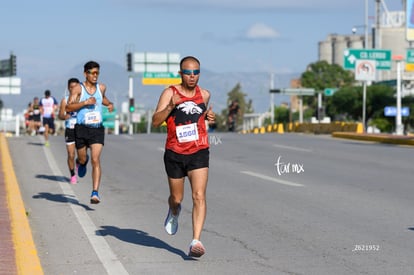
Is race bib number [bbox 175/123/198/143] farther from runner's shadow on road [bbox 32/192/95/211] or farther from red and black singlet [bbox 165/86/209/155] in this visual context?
runner's shadow on road [bbox 32/192/95/211]

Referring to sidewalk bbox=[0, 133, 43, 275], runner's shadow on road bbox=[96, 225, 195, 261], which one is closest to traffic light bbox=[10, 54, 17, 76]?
sidewalk bbox=[0, 133, 43, 275]

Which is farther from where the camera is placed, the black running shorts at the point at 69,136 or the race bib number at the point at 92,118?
the black running shorts at the point at 69,136

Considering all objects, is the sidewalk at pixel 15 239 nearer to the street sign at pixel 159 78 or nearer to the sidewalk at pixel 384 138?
the sidewalk at pixel 384 138

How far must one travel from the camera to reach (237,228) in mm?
11031

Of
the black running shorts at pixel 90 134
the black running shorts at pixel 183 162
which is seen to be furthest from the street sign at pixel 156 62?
the black running shorts at pixel 183 162

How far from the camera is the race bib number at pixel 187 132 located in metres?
8.78

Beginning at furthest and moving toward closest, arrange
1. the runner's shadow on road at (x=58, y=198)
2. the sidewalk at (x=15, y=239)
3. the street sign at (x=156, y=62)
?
the street sign at (x=156, y=62)
the runner's shadow on road at (x=58, y=198)
the sidewalk at (x=15, y=239)

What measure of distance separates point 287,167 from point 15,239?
1174 centimetres

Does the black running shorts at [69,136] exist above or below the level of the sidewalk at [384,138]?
above

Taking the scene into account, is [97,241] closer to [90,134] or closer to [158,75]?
[90,134]

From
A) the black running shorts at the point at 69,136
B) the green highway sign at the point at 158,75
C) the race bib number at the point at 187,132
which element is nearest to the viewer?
the race bib number at the point at 187,132

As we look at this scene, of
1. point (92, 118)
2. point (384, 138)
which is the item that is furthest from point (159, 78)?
point (92, 118)

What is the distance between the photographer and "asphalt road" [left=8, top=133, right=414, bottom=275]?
868 centimetres

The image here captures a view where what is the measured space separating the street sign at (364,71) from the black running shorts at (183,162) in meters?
39.5
